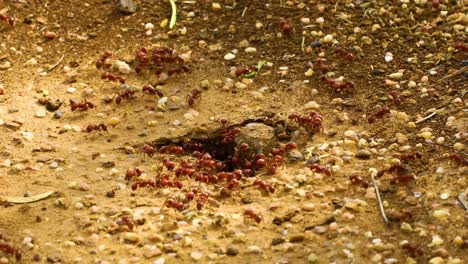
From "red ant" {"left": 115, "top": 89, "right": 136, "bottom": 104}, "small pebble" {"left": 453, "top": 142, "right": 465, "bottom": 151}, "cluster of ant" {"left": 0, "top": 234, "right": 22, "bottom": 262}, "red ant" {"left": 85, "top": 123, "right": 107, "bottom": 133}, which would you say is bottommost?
"cluster of ant" {"left": 0, "top": 234, "right": 22, "bottom": 262}

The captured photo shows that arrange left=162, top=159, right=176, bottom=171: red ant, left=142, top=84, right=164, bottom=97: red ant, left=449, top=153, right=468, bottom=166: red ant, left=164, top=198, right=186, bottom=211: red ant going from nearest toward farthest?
left=164, top=198, right=186, bottom=211: red ant
left=449, top=153, right=468, bottom=166: red ant
left=162, top=159, right=176, bottom=171: red ant
left=142, top=84, right=164, bottom=97: red ant

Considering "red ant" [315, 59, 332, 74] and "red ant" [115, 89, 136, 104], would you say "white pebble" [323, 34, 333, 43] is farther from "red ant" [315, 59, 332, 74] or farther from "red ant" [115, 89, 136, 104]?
"red ant" [115, 89, 136, 104]

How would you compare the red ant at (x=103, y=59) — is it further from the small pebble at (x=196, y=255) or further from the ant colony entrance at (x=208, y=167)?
the small pebble at (x=196, y=255)

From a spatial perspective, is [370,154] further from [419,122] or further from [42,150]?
[42,150]

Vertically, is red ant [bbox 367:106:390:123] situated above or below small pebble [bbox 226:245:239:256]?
above

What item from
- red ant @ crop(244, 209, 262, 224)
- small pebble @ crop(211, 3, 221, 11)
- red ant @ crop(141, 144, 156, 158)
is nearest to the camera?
red ant @ crop(244, 209, 262, 224)

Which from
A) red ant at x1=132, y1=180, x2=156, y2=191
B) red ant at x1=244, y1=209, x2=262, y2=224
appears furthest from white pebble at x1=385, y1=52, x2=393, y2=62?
red ant at x1=132, y1=180, x2=156, y2=191

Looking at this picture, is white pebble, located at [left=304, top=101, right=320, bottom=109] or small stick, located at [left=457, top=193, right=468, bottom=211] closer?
small stick, located at [left=457, top=193, right=468, bottom=211]
